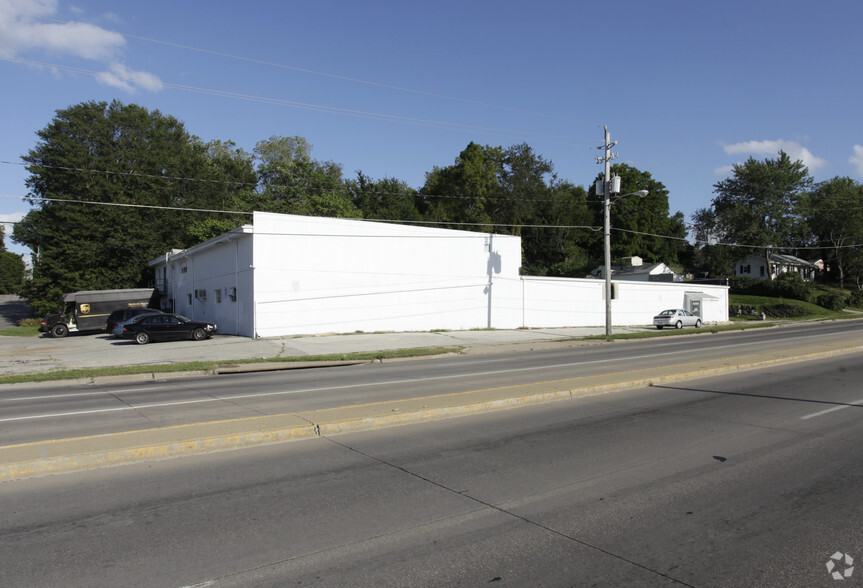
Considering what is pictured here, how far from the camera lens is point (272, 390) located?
1219 cm

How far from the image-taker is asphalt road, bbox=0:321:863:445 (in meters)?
8.89

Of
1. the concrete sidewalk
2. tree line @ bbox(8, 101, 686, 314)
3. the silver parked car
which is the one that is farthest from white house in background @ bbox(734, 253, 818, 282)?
the concrete sidewalk

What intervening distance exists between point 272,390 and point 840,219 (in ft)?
314

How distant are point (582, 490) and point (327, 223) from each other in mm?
26190

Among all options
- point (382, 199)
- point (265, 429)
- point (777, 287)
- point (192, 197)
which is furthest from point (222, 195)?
point (777, 287)

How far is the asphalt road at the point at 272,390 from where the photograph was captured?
889 cm

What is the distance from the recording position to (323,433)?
305 inches

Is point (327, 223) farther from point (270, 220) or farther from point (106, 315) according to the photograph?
point (106, 315)

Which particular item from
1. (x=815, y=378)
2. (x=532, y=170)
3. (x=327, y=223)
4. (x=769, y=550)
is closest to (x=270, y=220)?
(x=327, y=223)

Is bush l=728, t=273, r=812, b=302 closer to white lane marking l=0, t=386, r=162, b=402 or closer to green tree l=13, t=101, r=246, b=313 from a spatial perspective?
green tree l=13, t=101, r=246, b=313

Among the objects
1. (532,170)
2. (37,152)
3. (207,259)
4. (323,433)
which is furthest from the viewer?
(532,170)

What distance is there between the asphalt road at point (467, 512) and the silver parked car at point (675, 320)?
3531 centimetres

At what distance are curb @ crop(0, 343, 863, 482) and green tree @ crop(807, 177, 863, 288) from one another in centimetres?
8446

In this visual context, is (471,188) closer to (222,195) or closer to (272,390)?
(222,195)
